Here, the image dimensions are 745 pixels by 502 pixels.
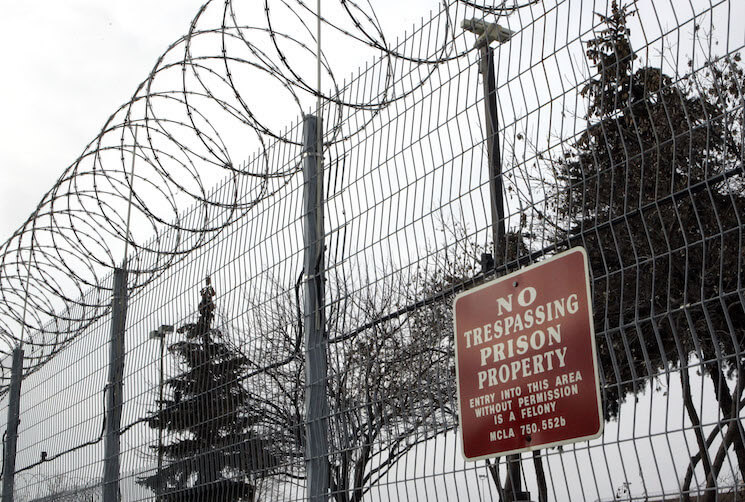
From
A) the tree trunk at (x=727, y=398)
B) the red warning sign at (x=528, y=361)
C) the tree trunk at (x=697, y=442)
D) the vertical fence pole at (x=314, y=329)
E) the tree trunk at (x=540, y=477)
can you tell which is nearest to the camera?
the tree trunk at (x=697, y=442)

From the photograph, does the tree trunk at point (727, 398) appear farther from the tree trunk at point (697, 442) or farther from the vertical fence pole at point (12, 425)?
the vertical fence pole at point (12, 425)

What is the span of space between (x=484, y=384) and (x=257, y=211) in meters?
2.71

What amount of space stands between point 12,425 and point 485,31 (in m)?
9.19

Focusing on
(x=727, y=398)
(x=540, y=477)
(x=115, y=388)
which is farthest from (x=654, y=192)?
(x=115, y=388)

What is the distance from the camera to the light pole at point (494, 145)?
3.79m

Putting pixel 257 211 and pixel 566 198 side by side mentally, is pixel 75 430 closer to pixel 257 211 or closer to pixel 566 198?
pixel 257 211

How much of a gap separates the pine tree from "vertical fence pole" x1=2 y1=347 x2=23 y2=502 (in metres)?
4.92

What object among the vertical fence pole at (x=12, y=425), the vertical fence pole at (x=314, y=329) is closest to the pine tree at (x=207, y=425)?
the vertical fence pole at (x=314, y=329)

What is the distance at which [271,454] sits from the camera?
17.9ft

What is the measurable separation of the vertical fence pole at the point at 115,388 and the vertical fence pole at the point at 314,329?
330 centimetres

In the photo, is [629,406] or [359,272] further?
[359,272]

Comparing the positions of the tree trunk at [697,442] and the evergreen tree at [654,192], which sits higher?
the evergreen tree at [654,192]

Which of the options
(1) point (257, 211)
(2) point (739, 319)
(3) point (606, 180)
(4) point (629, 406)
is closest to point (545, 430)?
(4) point (629, 406)

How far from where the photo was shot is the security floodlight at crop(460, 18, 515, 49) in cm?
427
